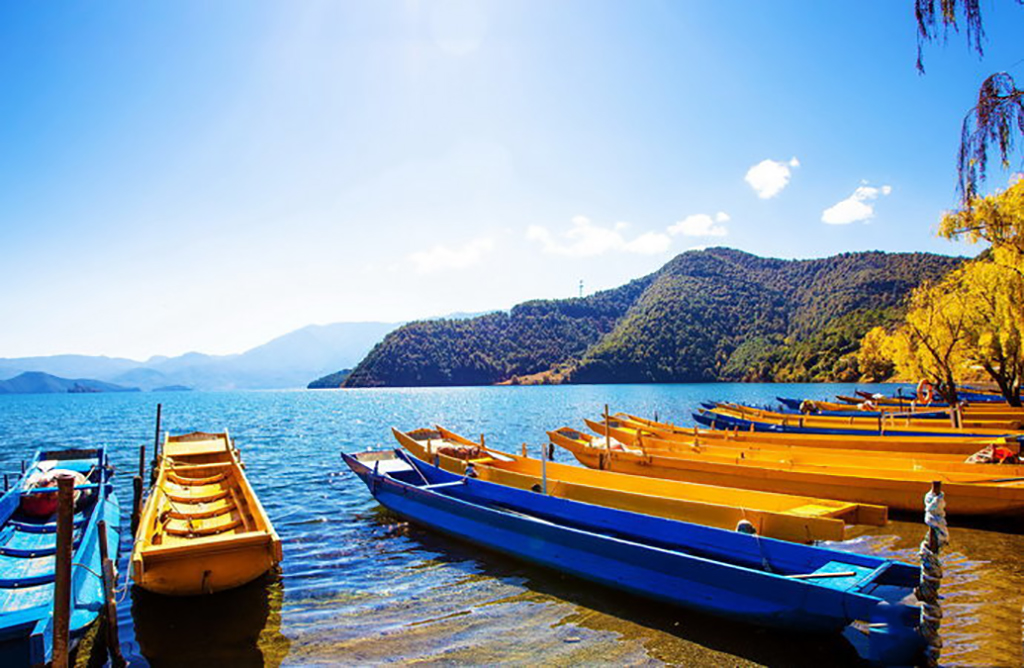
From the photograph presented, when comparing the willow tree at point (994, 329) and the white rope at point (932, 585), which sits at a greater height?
the willow tree at point (994, 329)

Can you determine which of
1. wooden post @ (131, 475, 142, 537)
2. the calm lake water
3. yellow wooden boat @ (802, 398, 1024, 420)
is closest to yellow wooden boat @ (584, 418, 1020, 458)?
the calm lake water

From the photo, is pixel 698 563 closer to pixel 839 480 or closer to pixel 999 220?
pixel 839 480

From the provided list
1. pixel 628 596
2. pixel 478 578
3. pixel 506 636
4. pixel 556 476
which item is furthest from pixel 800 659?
pixel 556 476

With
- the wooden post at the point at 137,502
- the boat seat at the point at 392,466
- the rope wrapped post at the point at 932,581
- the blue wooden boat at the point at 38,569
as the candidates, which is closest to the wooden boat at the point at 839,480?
the boat seat at the point at 392,466

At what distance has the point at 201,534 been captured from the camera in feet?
33.0

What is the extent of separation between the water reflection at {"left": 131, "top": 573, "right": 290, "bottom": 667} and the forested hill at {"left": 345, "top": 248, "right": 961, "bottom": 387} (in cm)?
10733

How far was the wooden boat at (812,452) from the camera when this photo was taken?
47.4 ft

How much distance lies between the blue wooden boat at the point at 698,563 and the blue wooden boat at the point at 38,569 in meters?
6.25

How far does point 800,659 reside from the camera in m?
7.20

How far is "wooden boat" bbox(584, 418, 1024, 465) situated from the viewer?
14.5m

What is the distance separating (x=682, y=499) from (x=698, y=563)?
263cm

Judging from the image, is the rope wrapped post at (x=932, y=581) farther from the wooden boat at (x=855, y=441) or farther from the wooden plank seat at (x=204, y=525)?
the wooden boat at (x=855, y=441)

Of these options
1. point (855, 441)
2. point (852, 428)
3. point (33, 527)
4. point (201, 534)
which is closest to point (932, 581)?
point (201, 534)

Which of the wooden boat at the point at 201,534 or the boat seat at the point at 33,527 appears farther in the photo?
the boat seat at the point at 33,527
